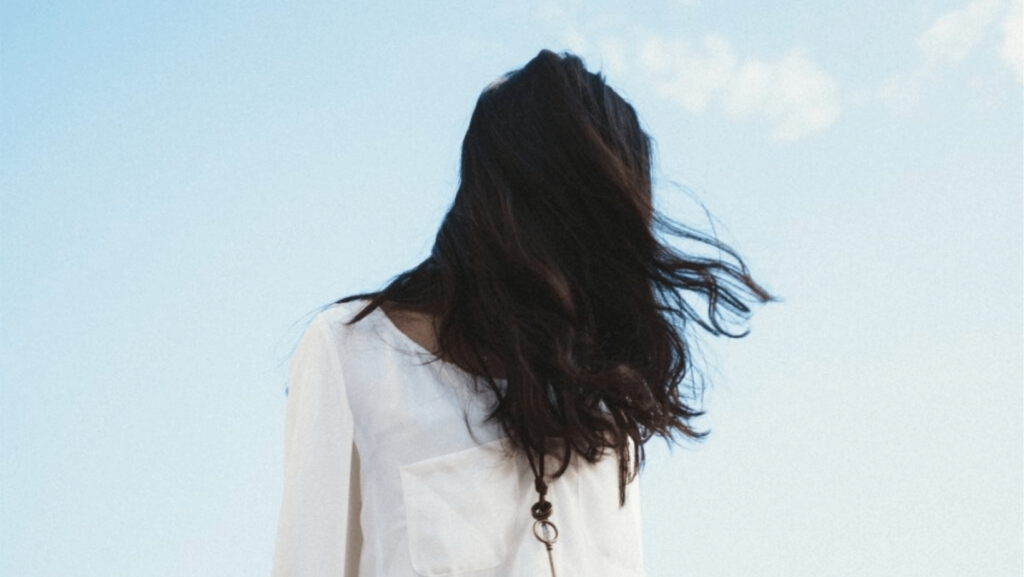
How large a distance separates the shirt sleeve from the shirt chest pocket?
4.0 inches

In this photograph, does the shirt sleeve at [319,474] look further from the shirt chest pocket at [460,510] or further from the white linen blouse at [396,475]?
the shirt chest pocket at [460,510]

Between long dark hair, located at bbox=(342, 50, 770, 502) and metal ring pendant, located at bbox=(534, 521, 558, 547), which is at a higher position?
long dark hair, located at bbox=(342, 50, 770, 502)

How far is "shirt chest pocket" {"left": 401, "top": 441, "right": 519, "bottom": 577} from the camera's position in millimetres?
1811

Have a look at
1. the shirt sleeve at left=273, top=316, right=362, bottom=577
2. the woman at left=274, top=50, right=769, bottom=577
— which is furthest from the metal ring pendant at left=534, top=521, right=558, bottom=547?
the shirt sleeve at left=273, top=316, right=362, bottom=577

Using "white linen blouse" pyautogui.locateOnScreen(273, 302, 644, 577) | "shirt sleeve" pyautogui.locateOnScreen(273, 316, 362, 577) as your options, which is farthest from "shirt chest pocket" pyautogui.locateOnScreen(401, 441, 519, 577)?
"shirt sleeve" pyautogui.locateOnScreen(273, 316, 362, 577)

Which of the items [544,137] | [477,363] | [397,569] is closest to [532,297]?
[477,363]

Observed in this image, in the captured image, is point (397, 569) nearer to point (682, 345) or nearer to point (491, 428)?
point (491, 428)

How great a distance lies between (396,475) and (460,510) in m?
0.11

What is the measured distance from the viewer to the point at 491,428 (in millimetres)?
1895

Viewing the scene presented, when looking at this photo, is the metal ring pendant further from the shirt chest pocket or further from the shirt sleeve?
the shirt sleeve

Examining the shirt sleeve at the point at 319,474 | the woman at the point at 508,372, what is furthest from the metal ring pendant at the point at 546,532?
the shirt sleeve at the point at 319,474

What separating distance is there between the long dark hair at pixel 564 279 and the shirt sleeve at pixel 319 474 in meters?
0.11

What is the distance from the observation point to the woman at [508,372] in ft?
6.03

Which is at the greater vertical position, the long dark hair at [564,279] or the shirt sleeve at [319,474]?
the long dark hair at [564,279]
